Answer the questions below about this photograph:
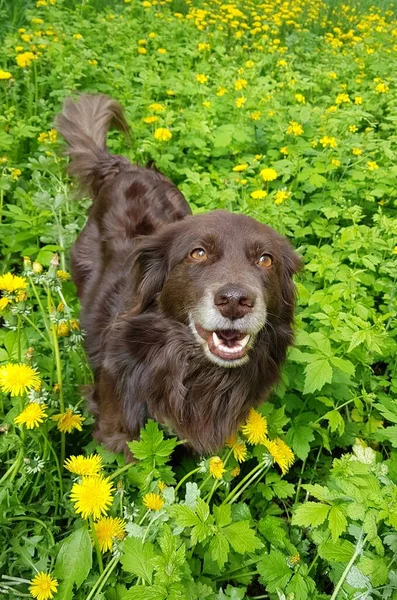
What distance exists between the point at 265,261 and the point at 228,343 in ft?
1.20

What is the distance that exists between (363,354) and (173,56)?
4.41m

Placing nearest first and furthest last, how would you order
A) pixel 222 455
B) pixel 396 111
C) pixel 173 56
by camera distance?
pixel 222 455, pixel 396 111, pixel 173 56

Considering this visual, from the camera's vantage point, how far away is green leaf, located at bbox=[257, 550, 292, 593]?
1625 mm

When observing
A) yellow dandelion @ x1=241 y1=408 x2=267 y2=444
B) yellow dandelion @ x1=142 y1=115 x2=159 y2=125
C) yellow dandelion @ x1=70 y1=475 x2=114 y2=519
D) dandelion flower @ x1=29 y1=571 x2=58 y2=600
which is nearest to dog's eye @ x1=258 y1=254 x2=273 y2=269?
yellow dandelion @ x1=241 y1=408 x2=267 y2=444

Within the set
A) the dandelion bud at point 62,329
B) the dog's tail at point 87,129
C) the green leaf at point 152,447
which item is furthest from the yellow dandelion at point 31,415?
the dog's tail at point 87,129

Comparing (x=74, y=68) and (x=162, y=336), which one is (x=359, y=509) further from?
(x=74, y=68)

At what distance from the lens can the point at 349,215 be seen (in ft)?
10.1

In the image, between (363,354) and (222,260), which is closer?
(222,260)

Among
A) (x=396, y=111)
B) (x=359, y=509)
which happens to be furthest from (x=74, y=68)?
(x=359, y=509)

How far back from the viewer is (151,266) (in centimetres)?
223

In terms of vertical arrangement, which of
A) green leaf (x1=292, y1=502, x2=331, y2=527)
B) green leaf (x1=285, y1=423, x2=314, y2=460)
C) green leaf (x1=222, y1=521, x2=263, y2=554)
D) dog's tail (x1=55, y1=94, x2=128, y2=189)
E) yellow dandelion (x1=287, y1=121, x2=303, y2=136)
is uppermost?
yellow dandelion (x1=287, y1=121, x2=303, y2=136)

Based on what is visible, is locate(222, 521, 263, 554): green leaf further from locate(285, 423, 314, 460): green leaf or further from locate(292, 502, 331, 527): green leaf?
locate(285, 423, 314, 460): green leaf

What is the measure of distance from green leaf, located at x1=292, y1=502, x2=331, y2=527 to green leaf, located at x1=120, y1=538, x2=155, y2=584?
0.43m

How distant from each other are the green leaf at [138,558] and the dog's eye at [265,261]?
107cm
